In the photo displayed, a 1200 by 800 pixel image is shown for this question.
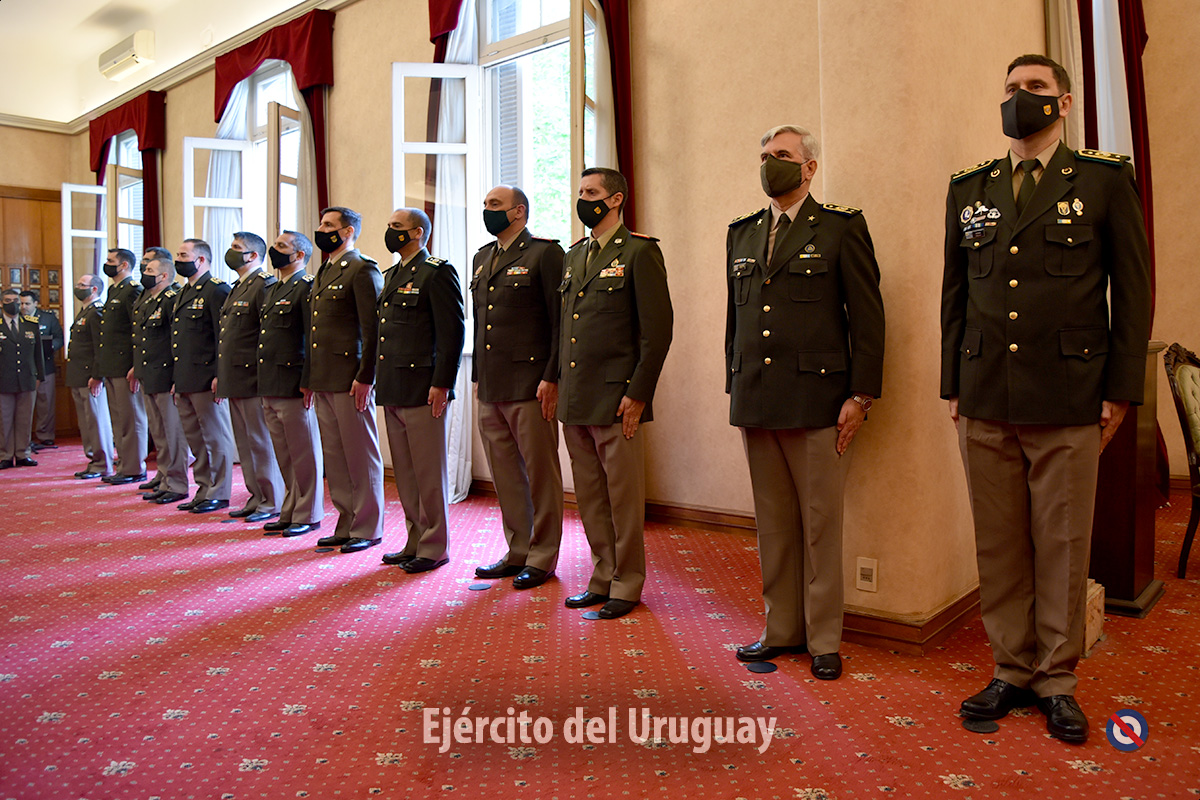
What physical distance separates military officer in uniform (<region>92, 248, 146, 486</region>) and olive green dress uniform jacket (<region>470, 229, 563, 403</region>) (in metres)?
4.14

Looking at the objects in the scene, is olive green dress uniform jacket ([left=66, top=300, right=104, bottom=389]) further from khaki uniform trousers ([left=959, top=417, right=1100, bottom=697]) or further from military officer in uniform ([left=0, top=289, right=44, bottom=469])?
khaki uniform trousers ([left=959, top=417, right=1100, bottom=697])

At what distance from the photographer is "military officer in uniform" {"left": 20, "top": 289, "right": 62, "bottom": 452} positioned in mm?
8828

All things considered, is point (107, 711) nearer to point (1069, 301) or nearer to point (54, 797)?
point (54, 797)

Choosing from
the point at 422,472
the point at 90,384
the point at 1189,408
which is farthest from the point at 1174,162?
the point at 90,384

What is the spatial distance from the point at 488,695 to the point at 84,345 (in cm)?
667

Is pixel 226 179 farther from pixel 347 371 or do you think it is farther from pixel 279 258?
pixel 347 371

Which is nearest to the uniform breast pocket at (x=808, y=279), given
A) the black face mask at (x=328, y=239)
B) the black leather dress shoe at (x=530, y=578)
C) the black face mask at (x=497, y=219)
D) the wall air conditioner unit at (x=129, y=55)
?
the black face mask at (x=497, y=219)

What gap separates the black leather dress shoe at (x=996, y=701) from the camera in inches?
82.2

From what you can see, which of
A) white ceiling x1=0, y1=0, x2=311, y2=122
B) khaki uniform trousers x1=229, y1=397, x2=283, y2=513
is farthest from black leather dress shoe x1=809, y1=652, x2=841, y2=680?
white ceiling x1=0, y1=0, x2=311, y2=122

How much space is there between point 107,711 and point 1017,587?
8.19ft

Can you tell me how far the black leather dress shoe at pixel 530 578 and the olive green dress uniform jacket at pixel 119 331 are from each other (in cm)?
Result: 440

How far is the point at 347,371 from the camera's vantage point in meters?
4.11

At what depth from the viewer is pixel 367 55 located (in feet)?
21.7

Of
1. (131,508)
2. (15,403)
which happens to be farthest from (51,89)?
Answer: (131,508)
